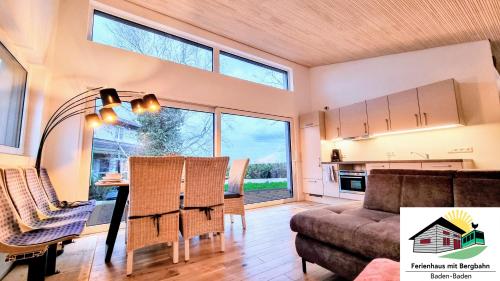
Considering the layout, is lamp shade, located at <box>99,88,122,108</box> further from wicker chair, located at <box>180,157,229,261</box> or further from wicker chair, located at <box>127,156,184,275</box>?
wicker chair, located at <box>180,157,229,261</box>

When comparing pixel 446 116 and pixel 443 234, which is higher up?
pixel 446 116

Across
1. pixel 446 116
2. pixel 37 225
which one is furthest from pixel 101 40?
pixel 446 116

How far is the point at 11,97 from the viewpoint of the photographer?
7.48 feet

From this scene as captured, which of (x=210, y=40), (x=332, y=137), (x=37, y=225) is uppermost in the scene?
(x=210, y=40)

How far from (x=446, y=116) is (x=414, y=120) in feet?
1.36

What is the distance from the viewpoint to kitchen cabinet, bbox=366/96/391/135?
4.06m

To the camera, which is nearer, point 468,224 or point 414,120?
point 468,224

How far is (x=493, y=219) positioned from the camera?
1.72 feet

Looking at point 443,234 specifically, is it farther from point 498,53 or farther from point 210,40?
point 498,53

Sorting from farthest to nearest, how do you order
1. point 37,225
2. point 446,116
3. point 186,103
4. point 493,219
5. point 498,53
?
point 186,103 → point 498,53 → point 446,116 → point 37,225 → point 493,219

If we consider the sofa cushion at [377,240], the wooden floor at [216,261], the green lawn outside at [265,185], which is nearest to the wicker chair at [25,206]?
the wooden floor at [216,261]

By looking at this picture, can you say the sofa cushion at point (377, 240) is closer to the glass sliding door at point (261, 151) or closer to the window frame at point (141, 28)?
the glass sliding door at point (261, 151)

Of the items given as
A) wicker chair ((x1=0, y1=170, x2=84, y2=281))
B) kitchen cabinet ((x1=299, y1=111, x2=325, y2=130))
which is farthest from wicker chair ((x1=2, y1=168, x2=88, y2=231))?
kitchen cabinet ((x1=299, y1=111, x2=325, y2=130))

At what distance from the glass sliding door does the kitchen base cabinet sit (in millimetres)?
349
